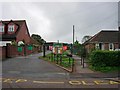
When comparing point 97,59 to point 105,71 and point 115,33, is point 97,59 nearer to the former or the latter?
point 105,71

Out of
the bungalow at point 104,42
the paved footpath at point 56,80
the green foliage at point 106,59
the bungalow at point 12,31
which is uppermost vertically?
the bungalow at point 12,31

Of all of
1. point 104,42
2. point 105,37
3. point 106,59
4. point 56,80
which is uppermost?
point 105,37

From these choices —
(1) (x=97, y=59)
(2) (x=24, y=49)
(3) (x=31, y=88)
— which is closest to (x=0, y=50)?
(2) (x=24, y=49)

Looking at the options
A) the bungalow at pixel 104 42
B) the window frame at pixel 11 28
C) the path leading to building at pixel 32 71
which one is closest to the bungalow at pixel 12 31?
the window frame at pixel 11 28

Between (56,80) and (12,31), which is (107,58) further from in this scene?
(12,31)

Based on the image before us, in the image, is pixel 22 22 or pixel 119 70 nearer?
pixel 119 70

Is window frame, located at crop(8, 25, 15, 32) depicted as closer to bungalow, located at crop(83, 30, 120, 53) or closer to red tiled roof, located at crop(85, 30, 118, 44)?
red tiled roof, located at crop(85, 30, 118, 44)

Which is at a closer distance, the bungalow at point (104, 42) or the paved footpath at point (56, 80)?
the paved footpath at point (56, 80)

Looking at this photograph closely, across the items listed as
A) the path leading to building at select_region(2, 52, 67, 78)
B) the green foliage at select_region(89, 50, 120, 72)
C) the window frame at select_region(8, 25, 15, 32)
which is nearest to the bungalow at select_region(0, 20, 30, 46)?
the window frame at select_region(8, 25, 15, 32)

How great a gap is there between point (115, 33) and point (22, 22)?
70.6 feet

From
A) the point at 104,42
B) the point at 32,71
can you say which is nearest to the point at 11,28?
the point at 104,42

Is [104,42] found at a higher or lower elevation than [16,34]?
lower

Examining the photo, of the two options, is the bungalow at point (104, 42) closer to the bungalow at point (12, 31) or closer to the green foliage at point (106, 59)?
the bungalow at point (12, 31)

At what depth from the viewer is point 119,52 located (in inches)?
775
